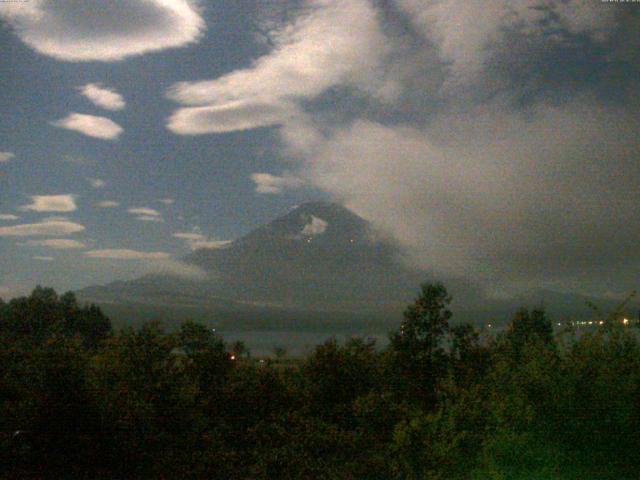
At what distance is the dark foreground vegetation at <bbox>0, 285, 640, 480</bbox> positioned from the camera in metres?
5.85

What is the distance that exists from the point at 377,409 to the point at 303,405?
2038 mm

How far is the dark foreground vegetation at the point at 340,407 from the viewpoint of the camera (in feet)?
19.2

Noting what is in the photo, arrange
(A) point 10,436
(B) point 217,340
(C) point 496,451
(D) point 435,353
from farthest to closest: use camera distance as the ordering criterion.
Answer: (B) point 217,340 < (D) point 435,353 < (A) point 10,436 < (C) point 496,451

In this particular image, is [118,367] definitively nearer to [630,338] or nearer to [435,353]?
[435,353]

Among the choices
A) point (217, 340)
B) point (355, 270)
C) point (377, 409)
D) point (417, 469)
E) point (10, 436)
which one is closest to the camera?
point (417, 469)

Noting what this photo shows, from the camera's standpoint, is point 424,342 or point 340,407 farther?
point 340,407

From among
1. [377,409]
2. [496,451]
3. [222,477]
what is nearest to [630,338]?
[496,451]

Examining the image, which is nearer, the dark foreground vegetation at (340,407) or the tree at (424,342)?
the dark foreground vegetation at (340,407)

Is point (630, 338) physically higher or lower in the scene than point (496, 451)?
higher

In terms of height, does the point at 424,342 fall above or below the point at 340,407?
above

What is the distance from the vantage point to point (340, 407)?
11734mm

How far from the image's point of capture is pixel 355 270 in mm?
152375

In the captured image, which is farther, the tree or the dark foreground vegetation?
the tree

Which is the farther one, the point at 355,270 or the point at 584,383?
the point at 355,270
